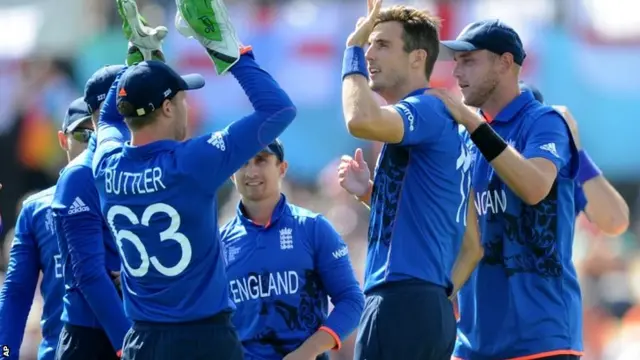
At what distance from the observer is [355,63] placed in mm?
7199

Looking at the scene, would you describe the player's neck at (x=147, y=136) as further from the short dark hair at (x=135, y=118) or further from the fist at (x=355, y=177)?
the fist at (x=355, y=177)

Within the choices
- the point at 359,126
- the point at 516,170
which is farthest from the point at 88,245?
the point at 516,170

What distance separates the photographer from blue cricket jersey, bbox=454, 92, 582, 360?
782 cm

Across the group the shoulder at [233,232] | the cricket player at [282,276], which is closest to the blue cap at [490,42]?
the cricket player at [282,276]

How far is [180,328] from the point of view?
275 inches

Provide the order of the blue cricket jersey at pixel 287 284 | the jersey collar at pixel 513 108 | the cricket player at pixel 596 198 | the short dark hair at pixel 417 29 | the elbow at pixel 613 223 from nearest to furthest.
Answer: the short dark hair at pixel 417 29
the jersey collar at pixel 513 108
the blue cricket jersey at pixel 287 284
the cricket player at pixel 596 198
the elbow at pixel 613 223

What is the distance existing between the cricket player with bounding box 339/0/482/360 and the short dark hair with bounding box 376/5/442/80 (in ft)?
0.07

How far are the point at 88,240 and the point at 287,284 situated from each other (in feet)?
3.95

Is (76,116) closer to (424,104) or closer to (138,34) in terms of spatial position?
(138,34)

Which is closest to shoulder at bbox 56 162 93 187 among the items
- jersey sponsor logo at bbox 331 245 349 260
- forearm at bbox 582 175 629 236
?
jersey sponsor logo at bbox 331 245 349 260

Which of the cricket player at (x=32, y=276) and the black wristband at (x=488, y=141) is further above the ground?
the black wristband at (x=488, y=141)

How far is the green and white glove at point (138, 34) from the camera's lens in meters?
7.67

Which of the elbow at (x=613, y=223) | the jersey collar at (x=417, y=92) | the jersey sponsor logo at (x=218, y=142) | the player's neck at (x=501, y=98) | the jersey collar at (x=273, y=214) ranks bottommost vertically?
the elbow at (x=613, y=223)

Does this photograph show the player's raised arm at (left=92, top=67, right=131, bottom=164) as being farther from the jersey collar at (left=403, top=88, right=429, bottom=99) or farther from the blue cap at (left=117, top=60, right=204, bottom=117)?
the jersey collar at (left=403, top=88, right=429, bottom=99)
